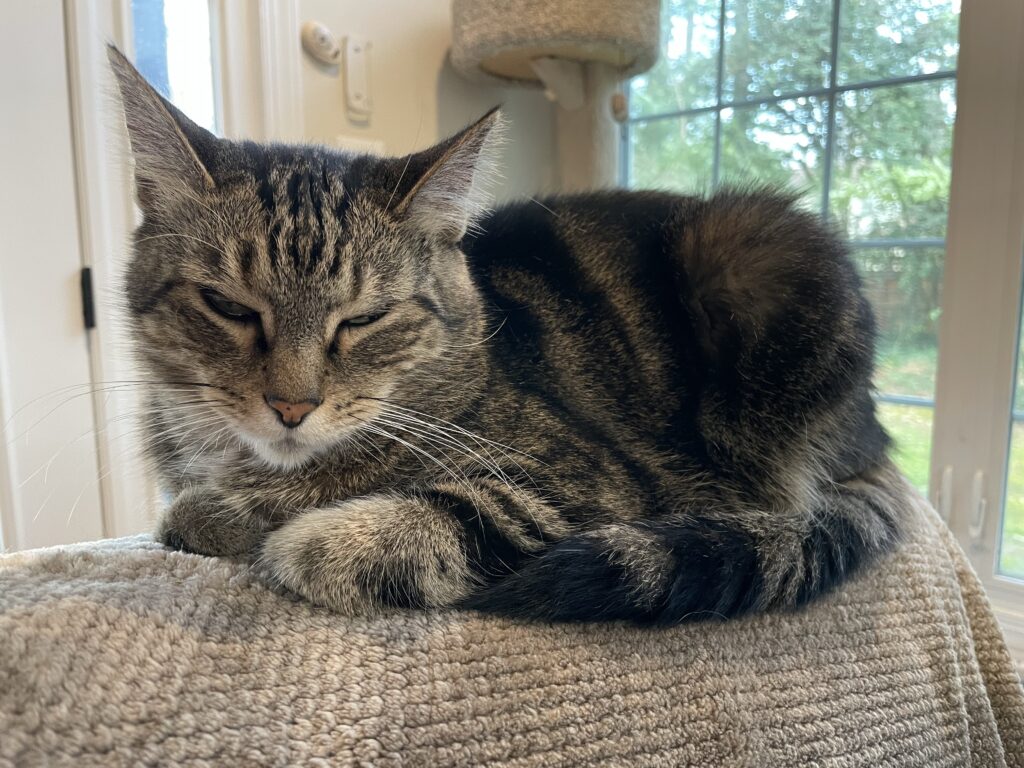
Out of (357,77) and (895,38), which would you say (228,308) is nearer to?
(357,77)

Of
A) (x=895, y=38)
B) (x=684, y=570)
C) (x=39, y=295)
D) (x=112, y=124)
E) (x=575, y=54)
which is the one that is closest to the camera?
(x=684, y=570)

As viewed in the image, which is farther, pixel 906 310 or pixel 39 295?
pixel 906 310

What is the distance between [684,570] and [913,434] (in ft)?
3.96

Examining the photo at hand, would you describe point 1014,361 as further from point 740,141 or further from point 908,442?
point 740,141

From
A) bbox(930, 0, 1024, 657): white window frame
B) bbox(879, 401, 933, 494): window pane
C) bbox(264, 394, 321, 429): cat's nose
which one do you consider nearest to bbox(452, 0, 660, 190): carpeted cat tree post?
bbox(930, 0, 1024, 657): white window frame

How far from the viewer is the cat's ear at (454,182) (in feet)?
2.76

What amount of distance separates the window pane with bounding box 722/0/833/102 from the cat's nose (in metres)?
1.51

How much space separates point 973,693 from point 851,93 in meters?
1.30

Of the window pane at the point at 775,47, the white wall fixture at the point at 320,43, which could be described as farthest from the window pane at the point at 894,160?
the white wall fixture at the point at 320,43

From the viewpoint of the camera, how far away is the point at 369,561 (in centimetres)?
72

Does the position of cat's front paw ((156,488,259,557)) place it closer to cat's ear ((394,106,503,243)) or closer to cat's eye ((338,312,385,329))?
cat's eye ((338,312,385,329))

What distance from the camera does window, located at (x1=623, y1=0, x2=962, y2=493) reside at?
159 centimetres

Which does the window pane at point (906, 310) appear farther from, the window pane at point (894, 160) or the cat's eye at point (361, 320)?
the cat's eye at point (361, 320)

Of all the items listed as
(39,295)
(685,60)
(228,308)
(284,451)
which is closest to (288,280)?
(228,308)
